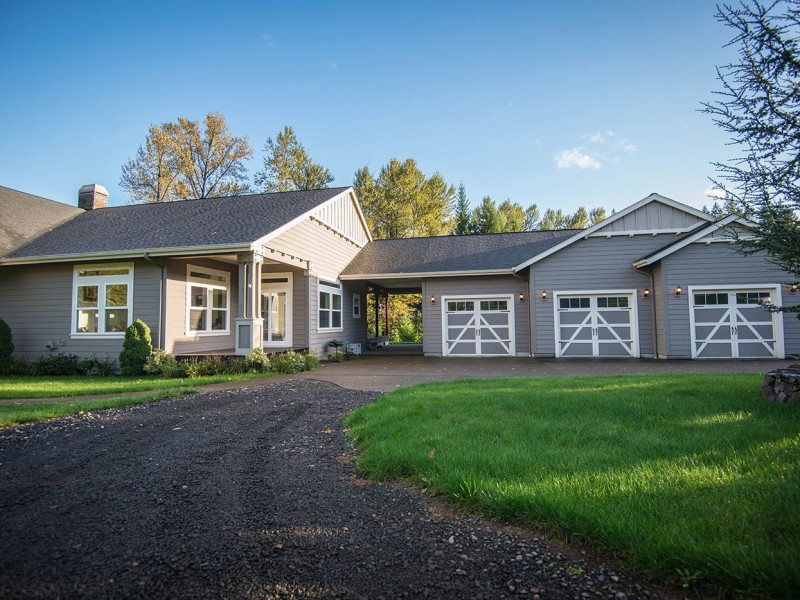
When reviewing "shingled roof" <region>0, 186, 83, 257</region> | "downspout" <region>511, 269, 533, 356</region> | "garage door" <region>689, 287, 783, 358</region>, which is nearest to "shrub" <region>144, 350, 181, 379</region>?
"shingled roof" <region>0, 186, 83, 257</region>

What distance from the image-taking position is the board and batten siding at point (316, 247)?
1184cm

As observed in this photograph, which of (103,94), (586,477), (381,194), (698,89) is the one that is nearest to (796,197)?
(698,89)

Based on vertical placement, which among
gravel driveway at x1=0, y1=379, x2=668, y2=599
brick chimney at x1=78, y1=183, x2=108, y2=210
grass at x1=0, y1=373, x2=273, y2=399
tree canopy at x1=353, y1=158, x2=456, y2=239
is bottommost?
gravel driveway at x1=0, y1=379, x2=668, y2=599

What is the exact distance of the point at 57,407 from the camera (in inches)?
245

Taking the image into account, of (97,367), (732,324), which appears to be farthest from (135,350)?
(732,324)

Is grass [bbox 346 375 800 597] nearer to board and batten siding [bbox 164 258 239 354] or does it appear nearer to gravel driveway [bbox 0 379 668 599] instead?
gravel driveway [bbox 0 379 668 599]

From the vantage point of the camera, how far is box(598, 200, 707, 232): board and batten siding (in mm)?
13039

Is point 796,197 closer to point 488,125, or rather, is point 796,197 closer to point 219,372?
point 219,372

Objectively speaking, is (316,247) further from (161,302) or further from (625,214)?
(625,214)

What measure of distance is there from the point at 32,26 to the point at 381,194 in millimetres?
23538

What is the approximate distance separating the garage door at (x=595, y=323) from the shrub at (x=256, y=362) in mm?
9050

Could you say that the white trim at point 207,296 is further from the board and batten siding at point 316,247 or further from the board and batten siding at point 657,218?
the board and batten siding at point 657,218

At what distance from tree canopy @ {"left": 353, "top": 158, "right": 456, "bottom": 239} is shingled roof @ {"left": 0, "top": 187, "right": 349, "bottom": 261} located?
653 inches

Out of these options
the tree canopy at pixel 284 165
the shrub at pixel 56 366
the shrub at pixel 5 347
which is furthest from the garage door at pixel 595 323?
the tree canopy at pixel 284 165
